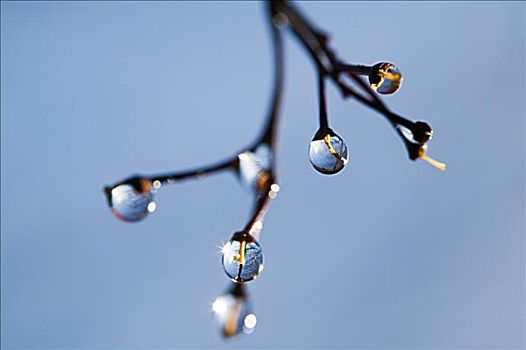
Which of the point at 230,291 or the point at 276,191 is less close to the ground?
the point at 276,191

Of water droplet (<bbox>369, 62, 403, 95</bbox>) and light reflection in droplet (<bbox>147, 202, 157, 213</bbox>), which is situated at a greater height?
water droplet (<bbox>369, 62, 403, 95</bbox>)

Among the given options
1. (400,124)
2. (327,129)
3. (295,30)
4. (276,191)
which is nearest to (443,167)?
(400,124)

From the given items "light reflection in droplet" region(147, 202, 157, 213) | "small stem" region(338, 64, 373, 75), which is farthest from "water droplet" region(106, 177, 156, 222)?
"small stem" region(338, 64, 373, 75)

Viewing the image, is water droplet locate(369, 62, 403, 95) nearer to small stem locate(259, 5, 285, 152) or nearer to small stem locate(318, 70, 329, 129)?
small stem locate(318, 70, 329, 129)

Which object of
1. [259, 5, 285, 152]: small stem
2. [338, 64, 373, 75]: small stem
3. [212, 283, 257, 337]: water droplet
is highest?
[338, 64, 373, 75]: small stem

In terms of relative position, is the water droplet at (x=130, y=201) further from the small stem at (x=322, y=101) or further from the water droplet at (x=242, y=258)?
the small stem at (x=322, y=101)

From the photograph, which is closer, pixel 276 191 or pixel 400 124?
pixel 276 191

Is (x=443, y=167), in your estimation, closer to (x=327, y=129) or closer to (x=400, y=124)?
(x=400, y=124)
